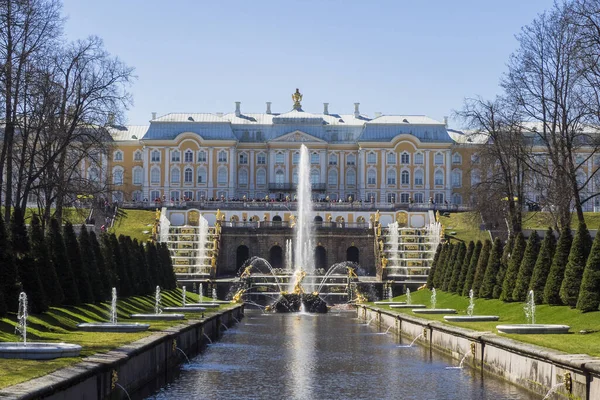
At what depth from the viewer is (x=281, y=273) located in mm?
65438

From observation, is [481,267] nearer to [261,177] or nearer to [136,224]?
[136,224]

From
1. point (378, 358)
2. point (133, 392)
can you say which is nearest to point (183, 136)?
point (378, 358)

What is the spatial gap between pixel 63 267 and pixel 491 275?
16.5 m

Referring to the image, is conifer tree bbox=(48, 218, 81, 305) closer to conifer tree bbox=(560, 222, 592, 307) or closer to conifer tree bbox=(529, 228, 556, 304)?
conifer tree bbox=(560, 222, 592, 307)

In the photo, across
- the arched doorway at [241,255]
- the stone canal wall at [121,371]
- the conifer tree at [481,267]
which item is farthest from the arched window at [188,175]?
the stone canal wall at [121,371]

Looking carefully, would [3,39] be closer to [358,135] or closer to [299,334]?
[299,334]

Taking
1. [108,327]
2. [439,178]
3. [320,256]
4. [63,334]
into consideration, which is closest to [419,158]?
[439,178]

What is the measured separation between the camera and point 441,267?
50.6 metres

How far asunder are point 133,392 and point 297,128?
3688 inches

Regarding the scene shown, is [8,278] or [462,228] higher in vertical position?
[462,228]

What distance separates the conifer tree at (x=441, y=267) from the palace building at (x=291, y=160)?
5552 cm

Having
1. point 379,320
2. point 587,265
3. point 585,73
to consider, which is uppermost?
point 585,73

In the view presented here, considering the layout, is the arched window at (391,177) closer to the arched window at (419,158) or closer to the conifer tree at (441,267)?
the arched window at (419,158)

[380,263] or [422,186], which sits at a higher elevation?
[422,186]
